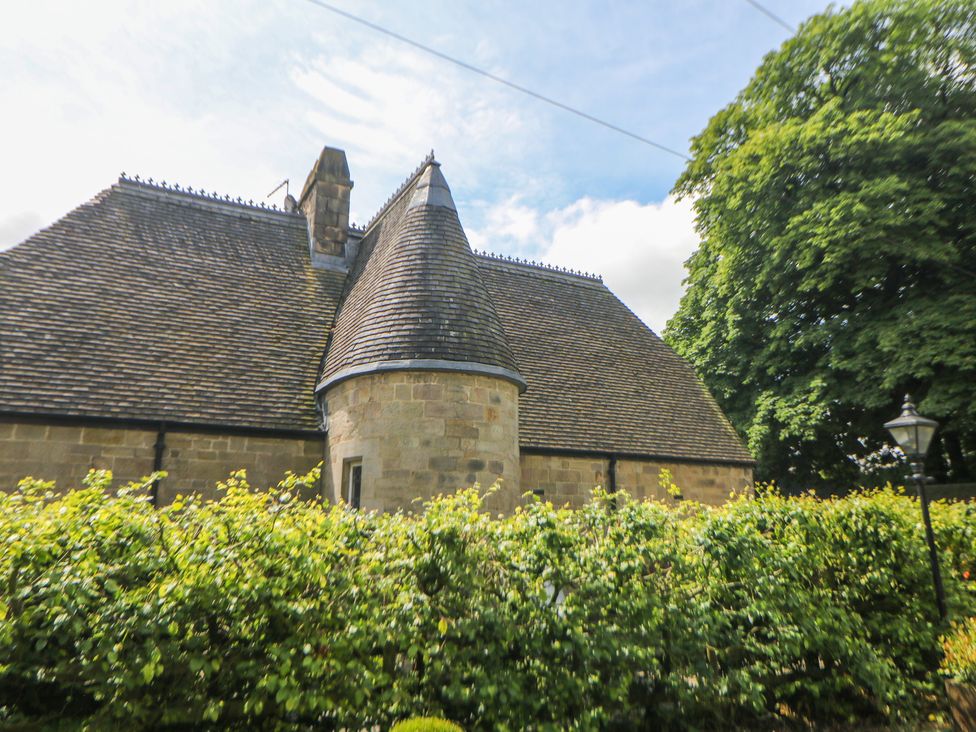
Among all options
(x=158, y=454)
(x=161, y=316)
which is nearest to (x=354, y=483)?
(x=158, y=454)

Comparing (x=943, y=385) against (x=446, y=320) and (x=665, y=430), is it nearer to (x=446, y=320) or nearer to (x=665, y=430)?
(x=665, y=430)

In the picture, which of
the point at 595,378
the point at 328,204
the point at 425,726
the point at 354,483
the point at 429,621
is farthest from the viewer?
the point at 328,204

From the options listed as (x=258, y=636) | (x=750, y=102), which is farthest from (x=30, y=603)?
(x=750, y=102)

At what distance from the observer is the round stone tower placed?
1015 cm

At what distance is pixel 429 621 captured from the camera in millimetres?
4871

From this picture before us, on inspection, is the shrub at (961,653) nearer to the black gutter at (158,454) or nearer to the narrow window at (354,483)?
the narrow window at (354,483)

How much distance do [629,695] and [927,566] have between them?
4787mm

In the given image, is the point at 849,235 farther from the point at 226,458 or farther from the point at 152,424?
the point at 152,424

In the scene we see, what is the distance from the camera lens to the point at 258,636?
4383 millimetres

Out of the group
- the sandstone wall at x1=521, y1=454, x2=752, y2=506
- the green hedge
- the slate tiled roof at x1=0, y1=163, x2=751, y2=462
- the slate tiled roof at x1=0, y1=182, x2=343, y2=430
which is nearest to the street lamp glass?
the green hedge

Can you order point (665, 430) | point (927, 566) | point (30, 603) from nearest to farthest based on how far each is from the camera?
point (30, 603) < point (927, 566) < point (665, 430)

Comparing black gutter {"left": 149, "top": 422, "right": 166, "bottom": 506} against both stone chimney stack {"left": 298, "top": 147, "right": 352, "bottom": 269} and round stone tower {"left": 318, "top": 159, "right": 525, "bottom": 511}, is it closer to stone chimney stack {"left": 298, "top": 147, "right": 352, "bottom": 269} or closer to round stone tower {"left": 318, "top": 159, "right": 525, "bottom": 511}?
round stone tower {"left": 318, "top": 159, "right": 525, "bottom": 511}

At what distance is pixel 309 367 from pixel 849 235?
13219 mm

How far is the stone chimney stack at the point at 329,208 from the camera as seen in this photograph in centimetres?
1530
